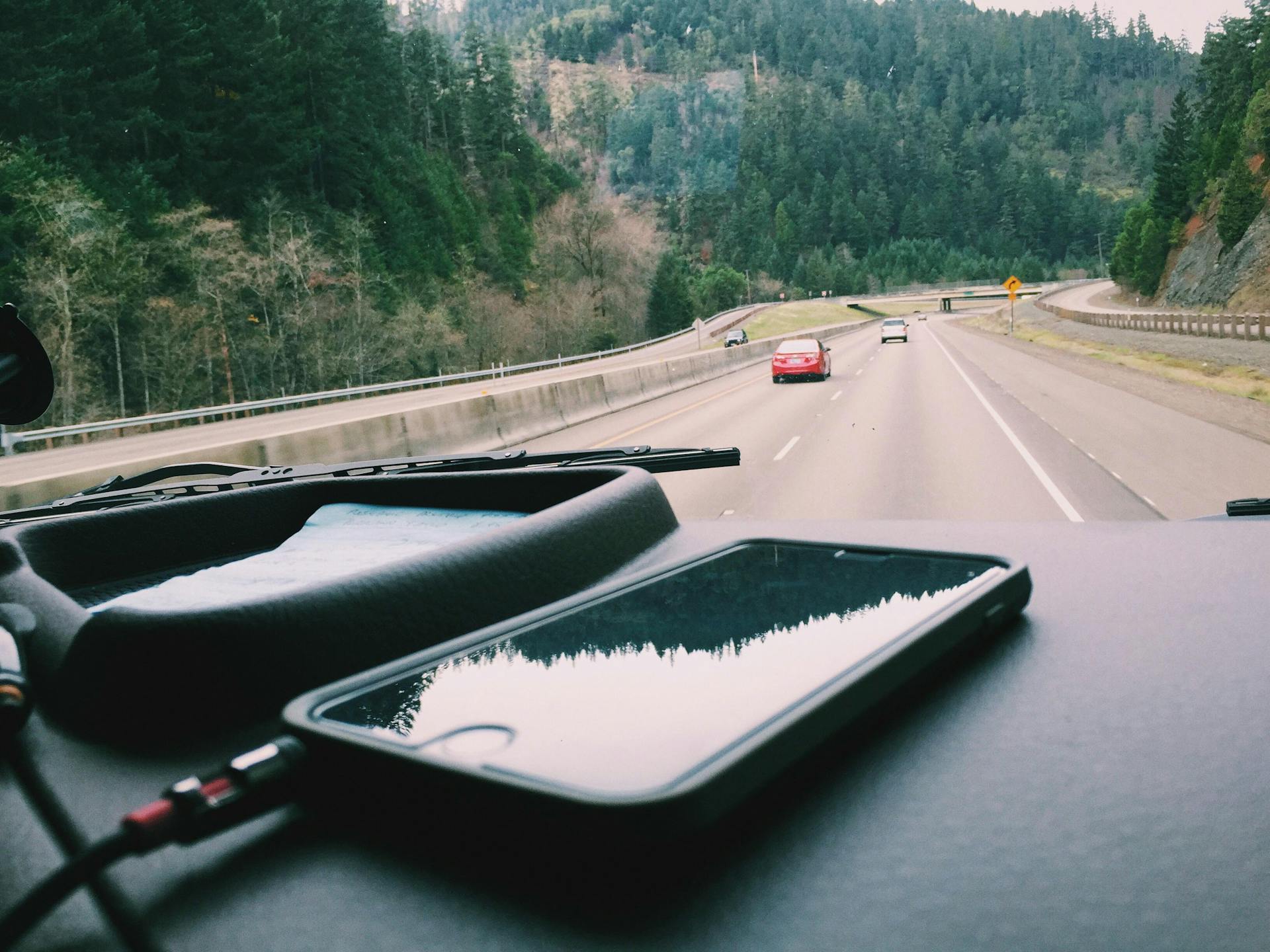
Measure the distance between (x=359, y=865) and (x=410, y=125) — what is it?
102600 mm

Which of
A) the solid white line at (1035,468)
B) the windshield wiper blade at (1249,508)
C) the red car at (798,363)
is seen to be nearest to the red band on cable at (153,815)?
the windshield wiper blade at (1249,508)

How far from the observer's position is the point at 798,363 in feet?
115

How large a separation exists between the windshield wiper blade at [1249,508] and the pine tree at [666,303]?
9483 cm

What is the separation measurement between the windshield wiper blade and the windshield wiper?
129 centimetres

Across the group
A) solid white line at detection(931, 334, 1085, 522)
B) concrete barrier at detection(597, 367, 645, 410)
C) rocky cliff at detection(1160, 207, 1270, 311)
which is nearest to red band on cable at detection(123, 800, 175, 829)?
solid white line at detection(931, 334, 1085, 522)

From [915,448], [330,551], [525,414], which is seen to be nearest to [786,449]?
[915,448]

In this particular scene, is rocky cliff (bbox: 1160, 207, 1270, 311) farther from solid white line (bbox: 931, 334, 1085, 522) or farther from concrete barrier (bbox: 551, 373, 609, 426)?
concrete barrier (bbox: 551, 373, 609, 426)

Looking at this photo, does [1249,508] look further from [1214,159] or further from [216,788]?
[1214,159]

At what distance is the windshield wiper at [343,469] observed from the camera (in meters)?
2.76

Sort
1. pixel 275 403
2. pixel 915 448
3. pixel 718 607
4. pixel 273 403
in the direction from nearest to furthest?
1. pixel 718 607
2. pixel 915 448
3. pixel 273 403
4. pixel 275 403

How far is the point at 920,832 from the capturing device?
0.92m

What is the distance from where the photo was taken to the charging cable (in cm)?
73

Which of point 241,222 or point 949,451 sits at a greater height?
point 241,222

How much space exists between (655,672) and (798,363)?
34480 millimetres
